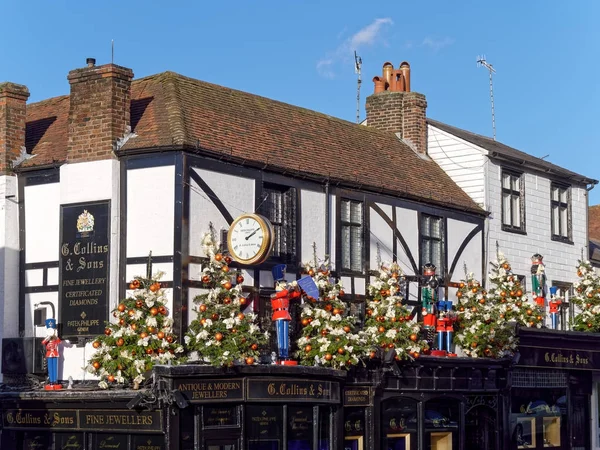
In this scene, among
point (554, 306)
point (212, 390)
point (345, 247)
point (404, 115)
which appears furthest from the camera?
point (404, 115)

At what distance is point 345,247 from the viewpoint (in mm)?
25719

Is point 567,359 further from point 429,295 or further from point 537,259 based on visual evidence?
point 429,295

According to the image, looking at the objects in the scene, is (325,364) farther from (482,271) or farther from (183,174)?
(482,271)

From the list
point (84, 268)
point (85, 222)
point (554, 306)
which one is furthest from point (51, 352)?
point (554, 306)

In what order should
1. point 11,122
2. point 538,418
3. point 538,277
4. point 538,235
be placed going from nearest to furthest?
point 11,122
point 538,277
point 538,418
point 538,235

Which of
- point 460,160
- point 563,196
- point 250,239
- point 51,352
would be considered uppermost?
point 460,160

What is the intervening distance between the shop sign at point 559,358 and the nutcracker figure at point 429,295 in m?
3.52

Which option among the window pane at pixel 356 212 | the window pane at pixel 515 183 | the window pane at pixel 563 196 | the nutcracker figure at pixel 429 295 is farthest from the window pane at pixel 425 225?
the window pane at pixel 563 196

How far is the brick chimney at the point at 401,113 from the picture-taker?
3117 cm

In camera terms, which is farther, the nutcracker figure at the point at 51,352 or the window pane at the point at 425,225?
the window pane at the point at 425,225

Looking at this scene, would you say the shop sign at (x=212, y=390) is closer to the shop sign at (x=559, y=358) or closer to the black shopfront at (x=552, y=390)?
the black shopfront at (x=552, y=390)

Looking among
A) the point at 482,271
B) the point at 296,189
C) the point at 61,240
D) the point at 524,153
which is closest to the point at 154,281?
the point at 61,240

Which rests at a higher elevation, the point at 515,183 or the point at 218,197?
the point at 515,183

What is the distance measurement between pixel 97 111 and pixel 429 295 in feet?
27.9
